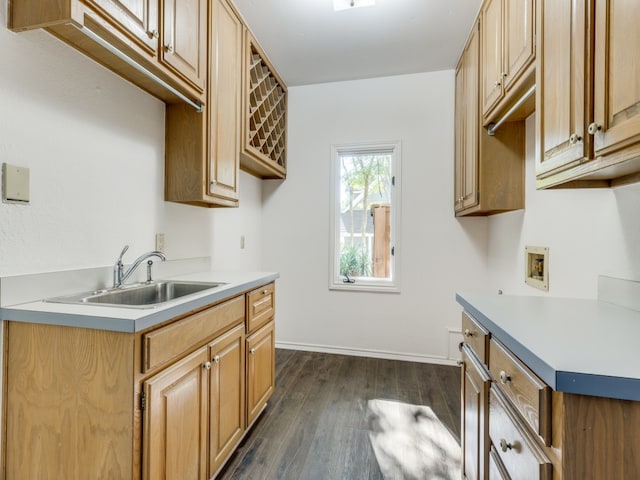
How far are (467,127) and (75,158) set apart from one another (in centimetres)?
247

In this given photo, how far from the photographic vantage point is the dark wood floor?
154 centimetres

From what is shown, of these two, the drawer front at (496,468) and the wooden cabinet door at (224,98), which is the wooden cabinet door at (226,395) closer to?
the wooden cabinet door at (224,98)

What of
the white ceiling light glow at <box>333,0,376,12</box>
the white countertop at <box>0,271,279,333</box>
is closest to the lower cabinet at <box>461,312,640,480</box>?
the white countertop at <box>0,271,279,333</box>

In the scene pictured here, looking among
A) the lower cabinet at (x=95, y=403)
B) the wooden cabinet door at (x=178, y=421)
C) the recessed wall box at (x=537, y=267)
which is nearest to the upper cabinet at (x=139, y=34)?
the lower cabinet at (x=95, y=403)

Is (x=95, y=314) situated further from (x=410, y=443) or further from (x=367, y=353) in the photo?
(x=367, y=353)

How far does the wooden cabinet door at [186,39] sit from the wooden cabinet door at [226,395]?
1305mm

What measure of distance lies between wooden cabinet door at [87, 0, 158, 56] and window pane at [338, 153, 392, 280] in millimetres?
2019

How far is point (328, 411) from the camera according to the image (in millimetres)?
2039

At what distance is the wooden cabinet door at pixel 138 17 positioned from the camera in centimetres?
110

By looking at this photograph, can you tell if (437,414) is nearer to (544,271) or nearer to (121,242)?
(544,271)

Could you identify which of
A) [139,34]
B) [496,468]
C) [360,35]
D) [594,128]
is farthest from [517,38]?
[496,468]

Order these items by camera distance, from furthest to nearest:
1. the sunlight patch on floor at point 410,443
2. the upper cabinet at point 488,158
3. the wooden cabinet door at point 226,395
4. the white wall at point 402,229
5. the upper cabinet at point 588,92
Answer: the white wall at point 402,229
the upper cabinet at point 488,158
the sunlight patch on floor at point 410,443
the wooden cabinet door at point 226,395
the upper cabinet at point 588,92

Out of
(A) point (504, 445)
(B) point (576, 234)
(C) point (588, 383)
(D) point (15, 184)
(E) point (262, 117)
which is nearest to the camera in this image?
(C) point (588, 383)

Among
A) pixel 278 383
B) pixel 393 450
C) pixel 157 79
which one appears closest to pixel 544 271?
pixel 393 450
